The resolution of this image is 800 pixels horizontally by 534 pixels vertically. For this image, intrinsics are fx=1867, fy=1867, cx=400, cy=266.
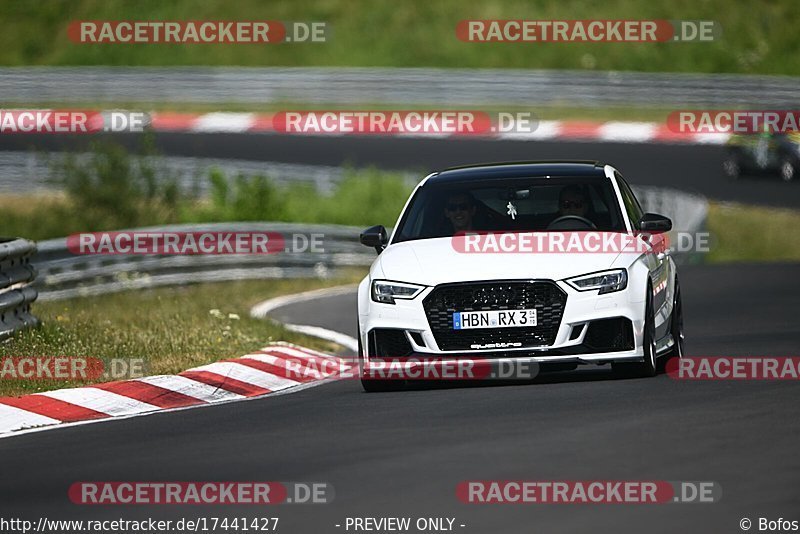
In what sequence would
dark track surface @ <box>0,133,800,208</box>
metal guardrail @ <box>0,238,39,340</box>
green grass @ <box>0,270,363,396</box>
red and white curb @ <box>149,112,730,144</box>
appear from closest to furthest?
green grass @ <box>0,270,363,396</box>
metal guardrail @ <box>0,238,39,340</box>
dark track surface @ <box>0,133,800,208</box>
red and white curb @ <box>149,112,730,144</box>

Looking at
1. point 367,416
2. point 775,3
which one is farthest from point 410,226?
point 775,3

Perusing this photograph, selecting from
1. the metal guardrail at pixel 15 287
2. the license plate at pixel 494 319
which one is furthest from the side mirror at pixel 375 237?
the metal guardrail at pixel 15 287

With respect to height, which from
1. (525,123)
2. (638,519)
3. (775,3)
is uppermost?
(775,3)

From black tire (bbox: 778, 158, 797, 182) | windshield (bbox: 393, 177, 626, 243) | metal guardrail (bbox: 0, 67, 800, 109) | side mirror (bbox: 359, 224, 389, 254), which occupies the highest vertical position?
metal guardrail (bbox: 0, 67, 800, 109)

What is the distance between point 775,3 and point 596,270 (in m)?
40.9

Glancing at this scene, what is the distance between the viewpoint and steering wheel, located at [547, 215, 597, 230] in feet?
42.1

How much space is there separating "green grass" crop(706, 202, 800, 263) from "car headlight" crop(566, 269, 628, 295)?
807 inches

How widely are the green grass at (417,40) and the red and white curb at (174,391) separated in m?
34.7

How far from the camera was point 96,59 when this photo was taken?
52844 mm

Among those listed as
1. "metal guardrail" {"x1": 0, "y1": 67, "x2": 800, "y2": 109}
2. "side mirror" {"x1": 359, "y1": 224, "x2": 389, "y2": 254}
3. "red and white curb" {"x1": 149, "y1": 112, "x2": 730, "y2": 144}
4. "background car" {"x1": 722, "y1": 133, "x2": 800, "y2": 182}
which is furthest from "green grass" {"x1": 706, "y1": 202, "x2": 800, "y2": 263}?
"side mirror" {"x1": 359, "y1": 224, "x2": 389, "y2": 254}

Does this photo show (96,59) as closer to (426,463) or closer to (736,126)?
(736,126)

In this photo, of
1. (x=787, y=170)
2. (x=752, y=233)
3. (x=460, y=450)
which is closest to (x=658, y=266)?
(x=460, y=450)

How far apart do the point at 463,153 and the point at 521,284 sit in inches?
→ 1086

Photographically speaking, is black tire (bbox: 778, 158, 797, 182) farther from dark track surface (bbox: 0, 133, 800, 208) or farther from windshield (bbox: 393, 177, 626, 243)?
windshield (bbox: 393, 177, 626, 243)
